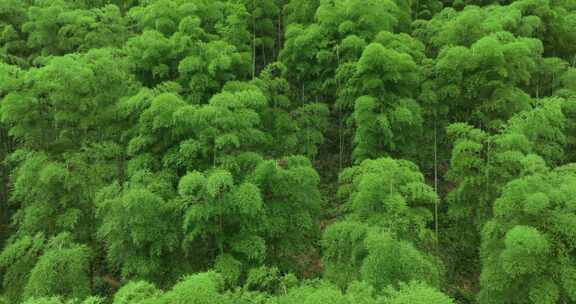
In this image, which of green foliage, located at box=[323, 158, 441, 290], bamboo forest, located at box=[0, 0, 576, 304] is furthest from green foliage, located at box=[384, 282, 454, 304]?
green foliage, located at box=[323, 158, 441, 290]

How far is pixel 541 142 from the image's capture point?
7.95 m

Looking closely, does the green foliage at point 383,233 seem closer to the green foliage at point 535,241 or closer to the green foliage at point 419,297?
the green foliage at point 419,297

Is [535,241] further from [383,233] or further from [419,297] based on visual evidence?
[419,297]

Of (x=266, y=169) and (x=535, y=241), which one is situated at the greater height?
(x=266, y=169)

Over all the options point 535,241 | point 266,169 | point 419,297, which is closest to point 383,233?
point 419,297

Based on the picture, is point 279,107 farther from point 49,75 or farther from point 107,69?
point 49,75

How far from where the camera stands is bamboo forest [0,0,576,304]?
5.38m

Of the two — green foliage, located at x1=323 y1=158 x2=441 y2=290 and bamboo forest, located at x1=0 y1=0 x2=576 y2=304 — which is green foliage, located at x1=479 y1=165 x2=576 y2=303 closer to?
bamboo forest, located at x1=0 y1=0 x2=576 y2=304

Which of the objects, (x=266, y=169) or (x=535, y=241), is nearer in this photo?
(x=535, y=241)

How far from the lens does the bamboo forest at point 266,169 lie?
5.38 m

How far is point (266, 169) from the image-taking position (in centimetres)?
627

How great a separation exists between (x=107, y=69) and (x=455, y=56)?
6617mm

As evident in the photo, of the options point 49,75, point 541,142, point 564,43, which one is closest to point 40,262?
point 49,75

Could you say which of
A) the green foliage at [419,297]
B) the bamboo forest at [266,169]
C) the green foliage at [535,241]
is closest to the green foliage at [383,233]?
the bamboo forest at [266,169]
